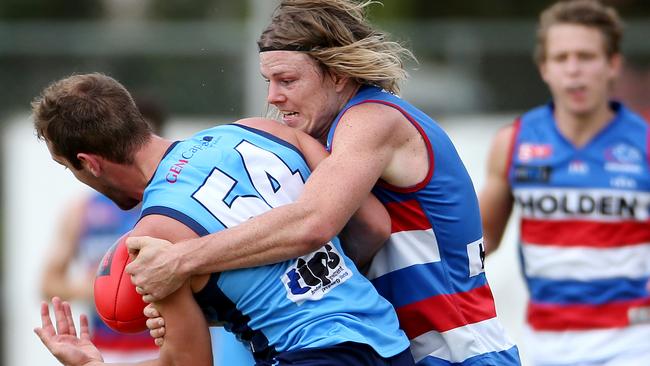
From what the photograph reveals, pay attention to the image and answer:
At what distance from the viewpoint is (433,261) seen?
14.4ft

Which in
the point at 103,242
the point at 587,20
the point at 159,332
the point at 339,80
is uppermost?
the point at 339,80

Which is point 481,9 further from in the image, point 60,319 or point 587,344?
point 60,319

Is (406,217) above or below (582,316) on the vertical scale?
above

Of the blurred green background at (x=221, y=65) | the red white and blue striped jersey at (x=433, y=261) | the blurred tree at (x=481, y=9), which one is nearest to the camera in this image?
the red white and blue striped jersey at (x=433, y=261)

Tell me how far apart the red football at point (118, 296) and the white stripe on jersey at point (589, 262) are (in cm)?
302

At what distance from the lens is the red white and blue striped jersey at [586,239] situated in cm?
654

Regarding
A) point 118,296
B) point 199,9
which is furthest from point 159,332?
point 199,9

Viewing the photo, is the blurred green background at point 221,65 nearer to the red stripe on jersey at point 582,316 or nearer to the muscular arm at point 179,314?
the red stripe on jersey at point 582,316

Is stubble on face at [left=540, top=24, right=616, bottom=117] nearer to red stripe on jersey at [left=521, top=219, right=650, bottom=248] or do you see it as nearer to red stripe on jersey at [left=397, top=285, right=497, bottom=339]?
red stripe on jersey at [left=521, top=219, right=650, bottom=248]

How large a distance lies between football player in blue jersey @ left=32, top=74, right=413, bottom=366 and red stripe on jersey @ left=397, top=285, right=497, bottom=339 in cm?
20

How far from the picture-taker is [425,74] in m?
12.5

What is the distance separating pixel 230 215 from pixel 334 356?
1.79 ft

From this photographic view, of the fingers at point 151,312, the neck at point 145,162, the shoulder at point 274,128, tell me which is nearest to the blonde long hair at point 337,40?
the shoulder at point 274,128

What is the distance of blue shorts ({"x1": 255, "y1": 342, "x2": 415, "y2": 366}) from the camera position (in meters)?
3.94
